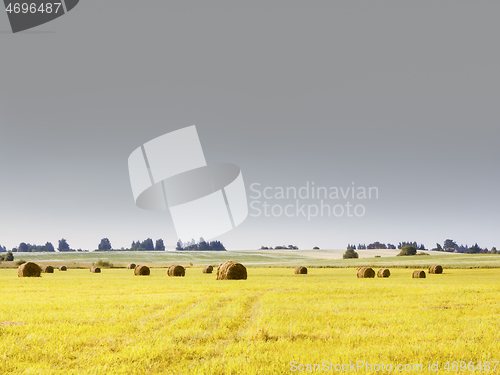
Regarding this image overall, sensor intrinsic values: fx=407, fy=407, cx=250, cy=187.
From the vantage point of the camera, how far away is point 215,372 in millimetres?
8688

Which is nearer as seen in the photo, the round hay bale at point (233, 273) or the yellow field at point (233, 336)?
the yellow field at point (233, 336)

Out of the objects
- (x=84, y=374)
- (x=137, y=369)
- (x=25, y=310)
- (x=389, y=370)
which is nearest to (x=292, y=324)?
(x=389, y=370)

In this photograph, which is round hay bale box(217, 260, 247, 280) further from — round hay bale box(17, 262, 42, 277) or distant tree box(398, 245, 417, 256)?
distant tree box(398, 245, 417, 256)

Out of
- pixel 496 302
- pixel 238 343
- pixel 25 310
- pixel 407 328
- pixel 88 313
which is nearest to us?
pixel 238 343

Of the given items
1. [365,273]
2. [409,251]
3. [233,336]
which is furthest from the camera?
[409,251]

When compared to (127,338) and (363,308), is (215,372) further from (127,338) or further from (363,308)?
(363,308)

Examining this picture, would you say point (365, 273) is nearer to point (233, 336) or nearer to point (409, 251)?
point (233, 336)

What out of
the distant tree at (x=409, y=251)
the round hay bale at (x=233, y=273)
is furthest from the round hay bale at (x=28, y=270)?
the distant tree at (x=409, y=251)

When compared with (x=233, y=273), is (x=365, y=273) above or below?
below

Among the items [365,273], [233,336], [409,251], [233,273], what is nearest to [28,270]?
[233,273]

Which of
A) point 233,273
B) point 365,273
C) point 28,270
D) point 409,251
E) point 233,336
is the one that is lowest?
point 409,251

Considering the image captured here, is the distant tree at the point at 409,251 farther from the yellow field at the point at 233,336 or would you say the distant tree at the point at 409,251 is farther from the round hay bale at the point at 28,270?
the yellow field at the point at 233,336

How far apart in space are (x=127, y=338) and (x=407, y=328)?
8.76 m

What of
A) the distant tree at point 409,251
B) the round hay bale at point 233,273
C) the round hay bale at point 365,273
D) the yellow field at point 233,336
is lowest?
the distant tree at point 409,251
